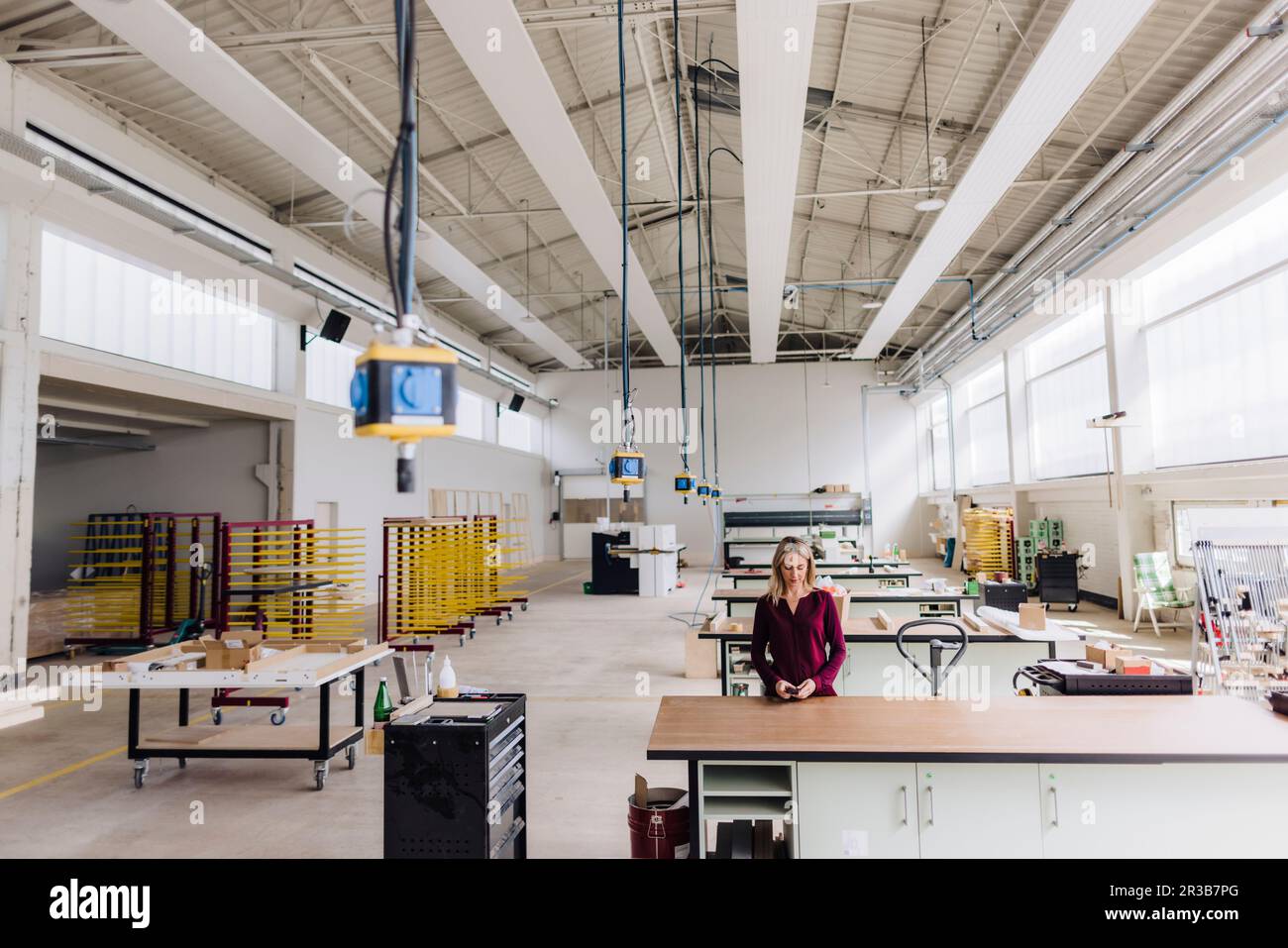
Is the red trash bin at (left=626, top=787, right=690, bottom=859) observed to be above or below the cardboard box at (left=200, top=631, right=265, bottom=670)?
below

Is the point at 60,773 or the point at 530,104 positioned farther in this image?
the point at 530,104

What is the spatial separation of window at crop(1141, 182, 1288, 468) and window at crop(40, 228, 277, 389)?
1120 cm

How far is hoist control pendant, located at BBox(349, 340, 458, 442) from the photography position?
123 centimetres

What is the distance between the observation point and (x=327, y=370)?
12047 millimetres

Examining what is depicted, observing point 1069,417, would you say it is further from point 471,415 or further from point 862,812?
point 471,415

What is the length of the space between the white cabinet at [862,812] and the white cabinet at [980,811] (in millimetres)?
41

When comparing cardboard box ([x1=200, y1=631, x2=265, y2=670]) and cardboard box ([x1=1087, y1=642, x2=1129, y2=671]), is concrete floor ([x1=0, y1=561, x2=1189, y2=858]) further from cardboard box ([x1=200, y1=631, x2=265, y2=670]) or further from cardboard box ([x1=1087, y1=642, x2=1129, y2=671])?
cardboard box ([x1=1087, y1=642, x2=1129, y2=671])

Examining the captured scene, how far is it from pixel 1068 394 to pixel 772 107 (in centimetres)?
861

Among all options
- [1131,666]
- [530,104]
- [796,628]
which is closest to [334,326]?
[530,104]

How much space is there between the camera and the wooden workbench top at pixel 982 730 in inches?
99.9

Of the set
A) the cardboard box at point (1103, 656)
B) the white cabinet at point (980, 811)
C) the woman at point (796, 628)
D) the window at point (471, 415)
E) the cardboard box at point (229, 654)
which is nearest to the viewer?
the white cabinet at point (980, 811)

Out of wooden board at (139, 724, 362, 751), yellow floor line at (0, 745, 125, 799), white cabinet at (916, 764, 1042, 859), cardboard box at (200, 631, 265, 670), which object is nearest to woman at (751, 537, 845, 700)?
white cabinet at (916, 764, 1042, 859)

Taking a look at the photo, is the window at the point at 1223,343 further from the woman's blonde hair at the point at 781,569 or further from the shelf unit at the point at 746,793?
the shelf unit at the point at 746,793

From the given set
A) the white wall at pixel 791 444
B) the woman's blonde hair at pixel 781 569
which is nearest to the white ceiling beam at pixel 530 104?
the woman's blonde hair at pixel 781 569
